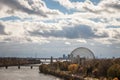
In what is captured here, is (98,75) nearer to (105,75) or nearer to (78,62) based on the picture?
(105,75)

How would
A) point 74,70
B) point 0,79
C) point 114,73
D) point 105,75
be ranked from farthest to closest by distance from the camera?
point 74,70
point 0,79
point 105,75
point 114,73

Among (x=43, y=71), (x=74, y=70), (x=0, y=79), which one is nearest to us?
(x=0, y=79)

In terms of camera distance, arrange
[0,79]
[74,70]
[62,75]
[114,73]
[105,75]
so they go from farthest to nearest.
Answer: [74,70]
[62,75]
[0,79]
[105,75]
[114,73]

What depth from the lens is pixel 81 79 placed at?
390ft

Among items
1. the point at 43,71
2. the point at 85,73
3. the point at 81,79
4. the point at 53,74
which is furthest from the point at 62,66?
the point at 81,79

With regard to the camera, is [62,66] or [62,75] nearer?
[62,75]

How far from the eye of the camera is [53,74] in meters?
168

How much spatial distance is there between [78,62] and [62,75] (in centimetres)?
5303

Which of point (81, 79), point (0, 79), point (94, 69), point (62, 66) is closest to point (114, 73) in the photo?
point (81, 79)

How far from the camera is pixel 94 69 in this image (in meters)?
144

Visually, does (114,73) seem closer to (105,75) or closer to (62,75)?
(105,75)

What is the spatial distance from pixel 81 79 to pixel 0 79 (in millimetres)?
36114

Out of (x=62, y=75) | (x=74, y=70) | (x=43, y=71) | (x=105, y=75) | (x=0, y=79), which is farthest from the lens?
(x=43, y=71)

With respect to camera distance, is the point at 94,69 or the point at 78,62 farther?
the point at 78,62
